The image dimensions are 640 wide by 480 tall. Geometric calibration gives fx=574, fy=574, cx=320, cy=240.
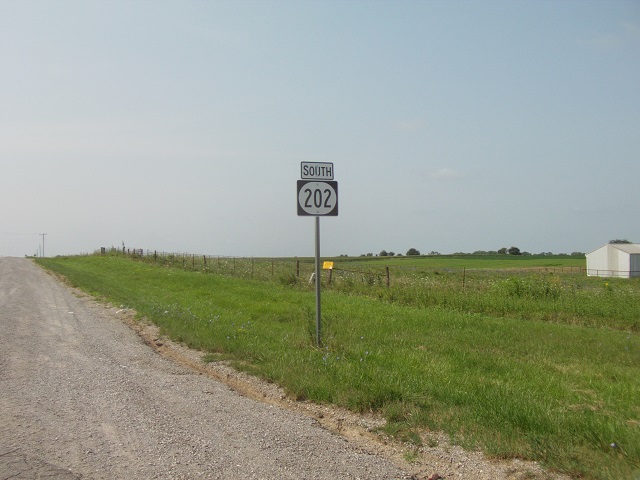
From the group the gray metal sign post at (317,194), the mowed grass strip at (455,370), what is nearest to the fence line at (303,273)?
the mowed grass strip at (455,370)

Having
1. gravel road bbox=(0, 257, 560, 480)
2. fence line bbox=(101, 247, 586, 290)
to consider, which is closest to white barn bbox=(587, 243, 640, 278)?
fence line bbox=(101, 247, 586, 290)

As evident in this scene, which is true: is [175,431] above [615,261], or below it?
below

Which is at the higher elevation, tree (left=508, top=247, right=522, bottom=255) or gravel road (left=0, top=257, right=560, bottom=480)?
tree (left=508, top=247, right=522, bottom=255)

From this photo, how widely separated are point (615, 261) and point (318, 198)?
64.1 meters

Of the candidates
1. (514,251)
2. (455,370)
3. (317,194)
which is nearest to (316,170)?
(317,194)

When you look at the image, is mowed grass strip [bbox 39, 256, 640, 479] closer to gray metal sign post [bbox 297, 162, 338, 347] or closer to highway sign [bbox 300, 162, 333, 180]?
gray metal sign post [bbox 297, 162, 338, 347]

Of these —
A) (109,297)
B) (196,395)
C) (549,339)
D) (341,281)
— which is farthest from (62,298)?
(549,339)

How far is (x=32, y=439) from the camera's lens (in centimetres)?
572

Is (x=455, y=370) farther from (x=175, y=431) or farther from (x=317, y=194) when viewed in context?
(x=175, y=431)

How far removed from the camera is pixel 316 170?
10297 millimetres

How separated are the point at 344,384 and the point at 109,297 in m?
15.2

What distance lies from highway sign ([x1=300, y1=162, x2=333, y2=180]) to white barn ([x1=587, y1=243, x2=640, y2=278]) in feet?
201

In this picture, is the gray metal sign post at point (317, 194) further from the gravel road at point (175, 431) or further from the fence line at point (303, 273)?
the fence line at point (303, 273)

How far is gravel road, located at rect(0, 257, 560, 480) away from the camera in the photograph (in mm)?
5004
